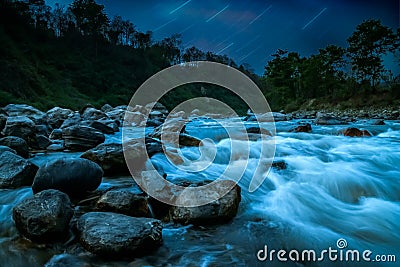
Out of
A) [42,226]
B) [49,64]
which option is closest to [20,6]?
[49,64]

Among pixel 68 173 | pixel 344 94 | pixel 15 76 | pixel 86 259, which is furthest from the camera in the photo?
pixel 344 94

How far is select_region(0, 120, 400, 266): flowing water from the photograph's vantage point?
8.55 feet

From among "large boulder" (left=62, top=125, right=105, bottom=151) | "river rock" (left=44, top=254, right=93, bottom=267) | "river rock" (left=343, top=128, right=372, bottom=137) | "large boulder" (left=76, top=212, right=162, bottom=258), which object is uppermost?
"river rock" (left=343, top=128, right=372, bottom=137)

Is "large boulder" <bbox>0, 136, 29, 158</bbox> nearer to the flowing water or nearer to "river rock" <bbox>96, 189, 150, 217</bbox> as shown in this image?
the flowing water

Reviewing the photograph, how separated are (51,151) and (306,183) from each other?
6025 mm

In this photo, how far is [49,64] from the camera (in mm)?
39531

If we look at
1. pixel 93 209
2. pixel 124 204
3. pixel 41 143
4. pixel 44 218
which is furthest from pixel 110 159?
pixel 41 143

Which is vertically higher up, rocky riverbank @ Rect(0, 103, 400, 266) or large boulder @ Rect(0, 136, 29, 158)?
large boulder @ Rect(0, 136, 29, 158)

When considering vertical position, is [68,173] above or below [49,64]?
below

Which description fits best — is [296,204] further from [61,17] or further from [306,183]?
[61,17]

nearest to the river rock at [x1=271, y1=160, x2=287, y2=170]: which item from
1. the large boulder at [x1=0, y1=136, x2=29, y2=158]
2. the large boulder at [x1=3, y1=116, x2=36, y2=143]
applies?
the large boulder at [x1=0, y1=136, x2=29, y2=158]

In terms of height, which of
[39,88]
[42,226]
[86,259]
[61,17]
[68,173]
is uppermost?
[61,17]

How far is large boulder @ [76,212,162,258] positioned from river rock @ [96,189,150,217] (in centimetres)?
36

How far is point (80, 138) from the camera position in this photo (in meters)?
7.12
